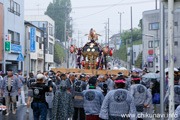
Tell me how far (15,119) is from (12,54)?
19.9 meters

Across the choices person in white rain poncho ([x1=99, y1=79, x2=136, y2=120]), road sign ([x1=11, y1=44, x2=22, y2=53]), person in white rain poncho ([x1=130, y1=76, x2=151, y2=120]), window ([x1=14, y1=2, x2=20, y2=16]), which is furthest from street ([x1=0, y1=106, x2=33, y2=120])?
window ([x1=14, y1=2, x2=20, y2=16])

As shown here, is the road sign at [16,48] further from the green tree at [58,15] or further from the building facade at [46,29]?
the green tree at [58,15]


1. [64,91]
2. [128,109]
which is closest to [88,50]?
[64,91]

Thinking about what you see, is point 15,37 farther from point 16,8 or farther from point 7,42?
point 7,42

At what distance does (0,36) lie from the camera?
26.3 m

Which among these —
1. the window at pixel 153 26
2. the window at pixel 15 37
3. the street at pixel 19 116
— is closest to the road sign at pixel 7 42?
the window at pixel 15 37

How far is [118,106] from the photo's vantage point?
573cm

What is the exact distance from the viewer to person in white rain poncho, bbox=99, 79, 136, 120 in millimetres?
5723

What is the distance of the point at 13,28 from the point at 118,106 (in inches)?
1011

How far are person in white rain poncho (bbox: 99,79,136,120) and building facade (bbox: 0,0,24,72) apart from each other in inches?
858

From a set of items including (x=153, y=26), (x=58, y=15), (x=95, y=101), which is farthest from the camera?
(x=58, y=15)

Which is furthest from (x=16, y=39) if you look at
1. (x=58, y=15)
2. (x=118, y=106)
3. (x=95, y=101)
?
(x=58, y=15)

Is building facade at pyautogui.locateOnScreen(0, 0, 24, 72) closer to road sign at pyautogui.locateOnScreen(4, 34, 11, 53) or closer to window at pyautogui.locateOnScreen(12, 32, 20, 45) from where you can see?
window at pyautogui.locateOnScreen(12, 32, 20, 45)

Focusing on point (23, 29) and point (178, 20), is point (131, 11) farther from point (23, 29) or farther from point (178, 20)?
point (23, 29)
